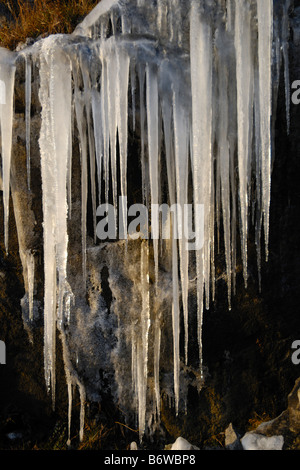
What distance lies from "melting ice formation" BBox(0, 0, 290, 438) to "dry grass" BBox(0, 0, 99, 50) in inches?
14.8

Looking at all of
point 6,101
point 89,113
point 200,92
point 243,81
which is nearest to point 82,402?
point 89,113

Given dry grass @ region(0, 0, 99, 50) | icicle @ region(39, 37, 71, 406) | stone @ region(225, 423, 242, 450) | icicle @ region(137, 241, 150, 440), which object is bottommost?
stone @ region(225, 423, 242, 450)

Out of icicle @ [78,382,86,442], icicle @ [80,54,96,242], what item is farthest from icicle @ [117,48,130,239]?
icicle @ [78,382,86,442]

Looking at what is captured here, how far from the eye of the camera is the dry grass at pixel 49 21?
11.5 feet

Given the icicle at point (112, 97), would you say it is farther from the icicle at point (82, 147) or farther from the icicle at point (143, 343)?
the icicle at point (143, 343)

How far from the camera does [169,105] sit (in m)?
3.10

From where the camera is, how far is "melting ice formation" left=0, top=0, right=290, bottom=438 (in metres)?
2.91

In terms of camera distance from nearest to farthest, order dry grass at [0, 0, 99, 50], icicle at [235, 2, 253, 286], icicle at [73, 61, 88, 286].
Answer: icicle at [235, 2, 253, 286] < icicle at [73, 61, 88, 286] < dry grass at [0, 0, 99, 50]

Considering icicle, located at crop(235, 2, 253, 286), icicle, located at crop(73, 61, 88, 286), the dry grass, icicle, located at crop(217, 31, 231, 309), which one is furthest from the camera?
the dry grass

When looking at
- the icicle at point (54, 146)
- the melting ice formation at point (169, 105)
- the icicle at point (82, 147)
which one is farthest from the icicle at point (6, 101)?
the icicle at point (82, 147)

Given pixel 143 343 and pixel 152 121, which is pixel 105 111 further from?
pixel 143 343

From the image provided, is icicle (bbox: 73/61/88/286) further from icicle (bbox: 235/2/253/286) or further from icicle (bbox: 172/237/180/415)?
icicle (bbox: 235/2/253/286)
